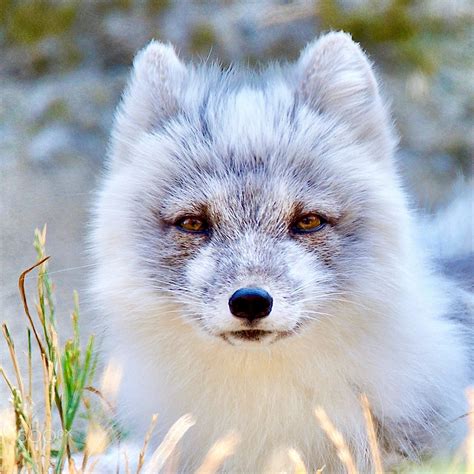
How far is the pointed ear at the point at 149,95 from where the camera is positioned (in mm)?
2506

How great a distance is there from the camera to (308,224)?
2268mm

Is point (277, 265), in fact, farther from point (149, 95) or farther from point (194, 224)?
point (149, 95)

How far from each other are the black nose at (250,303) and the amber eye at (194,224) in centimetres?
Result: 28

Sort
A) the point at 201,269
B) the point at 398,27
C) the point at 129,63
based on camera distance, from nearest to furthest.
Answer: the point at 201,269, the point at 398,27, the point at 129,63

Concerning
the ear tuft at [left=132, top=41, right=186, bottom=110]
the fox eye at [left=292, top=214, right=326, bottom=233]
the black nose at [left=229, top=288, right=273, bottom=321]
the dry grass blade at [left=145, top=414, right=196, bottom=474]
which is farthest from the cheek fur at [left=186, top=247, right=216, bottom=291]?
the ear tuft at [left=132, top=41, right=186, bottom=110]

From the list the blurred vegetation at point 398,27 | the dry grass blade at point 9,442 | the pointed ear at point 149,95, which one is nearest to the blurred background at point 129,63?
the blurred vegetation at point 398,27

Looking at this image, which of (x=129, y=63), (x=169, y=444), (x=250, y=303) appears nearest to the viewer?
(x=169, y=444)

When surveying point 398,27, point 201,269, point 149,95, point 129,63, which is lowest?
point 201,269

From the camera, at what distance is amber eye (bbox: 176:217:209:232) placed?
227 centimetres

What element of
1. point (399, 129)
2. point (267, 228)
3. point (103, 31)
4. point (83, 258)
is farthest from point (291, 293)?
point (103, 31)

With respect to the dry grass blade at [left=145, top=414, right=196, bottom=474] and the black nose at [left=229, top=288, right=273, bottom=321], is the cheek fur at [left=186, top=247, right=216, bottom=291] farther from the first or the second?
the dry grass blade at [left=145, top=414, right=196, bottom=474]

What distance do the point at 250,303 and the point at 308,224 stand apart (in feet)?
1.10

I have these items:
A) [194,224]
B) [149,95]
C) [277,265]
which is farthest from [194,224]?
[149,95]

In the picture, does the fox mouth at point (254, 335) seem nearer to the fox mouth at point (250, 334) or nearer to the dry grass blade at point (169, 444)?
the fox mouth at point (250, 334)
